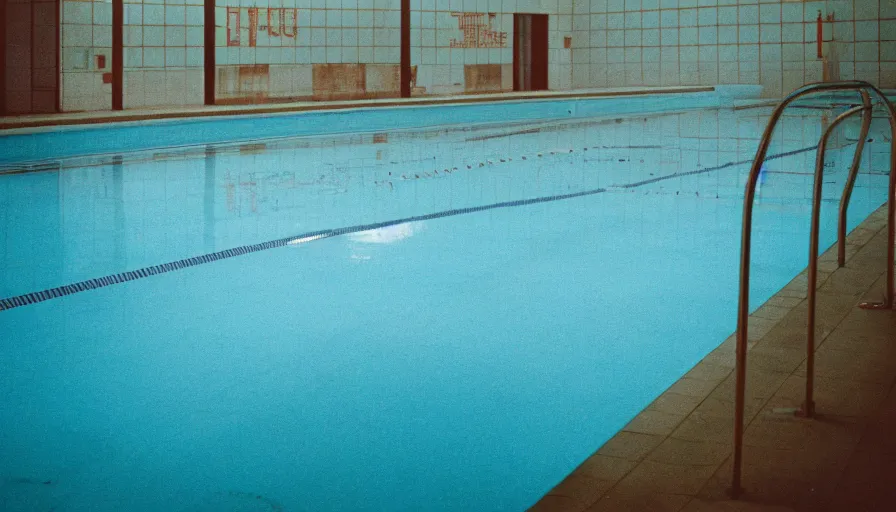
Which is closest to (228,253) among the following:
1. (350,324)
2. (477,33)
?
(350,324)

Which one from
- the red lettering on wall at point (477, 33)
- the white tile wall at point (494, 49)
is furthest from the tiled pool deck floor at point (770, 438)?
the red lettering on wall at point (477, 33)

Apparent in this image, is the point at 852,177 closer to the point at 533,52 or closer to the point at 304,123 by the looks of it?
the point at 304,123

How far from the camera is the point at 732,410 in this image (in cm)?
223

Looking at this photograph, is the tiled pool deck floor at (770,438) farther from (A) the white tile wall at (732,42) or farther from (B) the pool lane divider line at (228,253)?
(A) the white tile wall at (732,42)

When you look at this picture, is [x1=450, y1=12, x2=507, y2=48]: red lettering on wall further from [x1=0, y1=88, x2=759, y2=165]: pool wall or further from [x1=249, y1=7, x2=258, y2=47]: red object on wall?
[x1=249, y1=7, x2=258, y2=47]: red object on wall

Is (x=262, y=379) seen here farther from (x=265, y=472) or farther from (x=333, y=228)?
(x=333, y=228)

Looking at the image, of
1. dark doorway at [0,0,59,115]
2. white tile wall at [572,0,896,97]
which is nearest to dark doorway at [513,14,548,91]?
white tile wall at [572,0,896,97]

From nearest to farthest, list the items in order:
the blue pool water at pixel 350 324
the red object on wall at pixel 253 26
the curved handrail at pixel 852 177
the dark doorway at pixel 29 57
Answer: the blue pool water at pixel 350 324 → the curved handrail at pixel 852 177 → the dark doorway at pixel 29 57 → the red object on wall at pixel 253 26

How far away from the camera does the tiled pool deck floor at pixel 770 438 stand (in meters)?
1.71

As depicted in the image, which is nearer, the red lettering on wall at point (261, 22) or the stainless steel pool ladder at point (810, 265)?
the stainless steel pool ladder at point (810, 265)

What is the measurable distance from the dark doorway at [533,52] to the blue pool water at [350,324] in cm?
1006

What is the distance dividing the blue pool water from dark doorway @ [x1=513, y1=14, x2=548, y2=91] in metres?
10.1

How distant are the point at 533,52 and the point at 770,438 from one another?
15.6 metres

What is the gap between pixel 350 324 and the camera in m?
3.24
